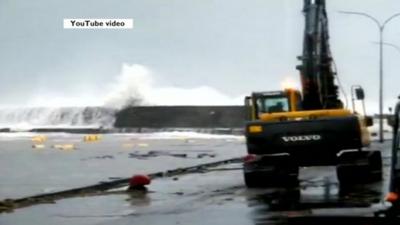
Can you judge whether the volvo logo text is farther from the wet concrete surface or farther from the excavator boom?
the excavator boom

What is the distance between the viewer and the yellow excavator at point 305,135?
19609mm

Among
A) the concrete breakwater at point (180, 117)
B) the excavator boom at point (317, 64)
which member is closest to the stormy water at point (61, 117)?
the concrete breakwater at point (180, 117)

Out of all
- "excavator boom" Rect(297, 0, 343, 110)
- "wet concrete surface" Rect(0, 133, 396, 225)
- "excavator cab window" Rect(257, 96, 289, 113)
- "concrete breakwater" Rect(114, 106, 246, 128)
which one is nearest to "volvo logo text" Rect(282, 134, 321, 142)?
"wet concrete surface" Rect(0, 133, 396, 225)

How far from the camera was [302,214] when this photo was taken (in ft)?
44.0

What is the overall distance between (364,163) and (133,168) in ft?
33.2

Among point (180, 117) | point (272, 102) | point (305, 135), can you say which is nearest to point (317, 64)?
point (272, 102)

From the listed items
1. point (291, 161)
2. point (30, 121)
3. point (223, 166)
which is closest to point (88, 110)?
point (30, 121)

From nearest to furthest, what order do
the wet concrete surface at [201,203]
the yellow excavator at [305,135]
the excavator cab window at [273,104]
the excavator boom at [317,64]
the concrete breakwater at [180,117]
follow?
the wet concrete surface at [201,203], the yellow excavator at [305,135], the excavator cab window at [273,104], the excavator boom at [317,64], the concrete breakwater at [180,117]

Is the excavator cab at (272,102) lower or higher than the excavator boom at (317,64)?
lower

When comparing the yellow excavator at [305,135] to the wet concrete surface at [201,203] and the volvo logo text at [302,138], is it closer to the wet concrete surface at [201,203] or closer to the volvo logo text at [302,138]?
the volvo logo text at [302,138]

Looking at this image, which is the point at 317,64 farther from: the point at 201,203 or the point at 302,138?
the point at 201,203

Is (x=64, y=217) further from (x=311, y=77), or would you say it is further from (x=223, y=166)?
(x=223, y=166)

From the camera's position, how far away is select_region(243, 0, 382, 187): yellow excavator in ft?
64.3

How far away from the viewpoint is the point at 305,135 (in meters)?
19.7
